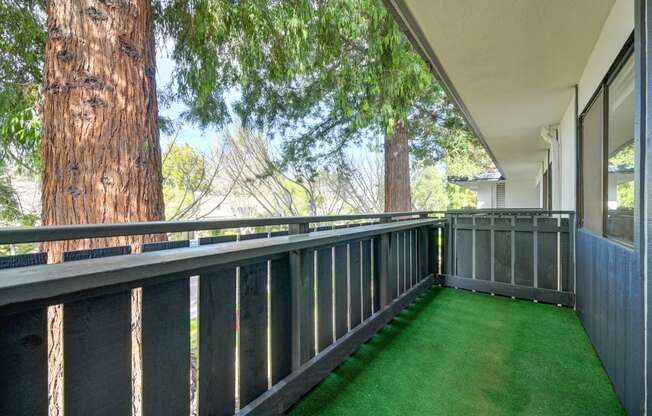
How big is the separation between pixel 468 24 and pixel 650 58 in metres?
1.19

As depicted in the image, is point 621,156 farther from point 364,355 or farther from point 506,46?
point 364,355

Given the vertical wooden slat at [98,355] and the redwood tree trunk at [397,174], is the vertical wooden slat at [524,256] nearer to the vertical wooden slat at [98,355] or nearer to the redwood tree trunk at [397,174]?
the redwood tree trunk at [397,174]

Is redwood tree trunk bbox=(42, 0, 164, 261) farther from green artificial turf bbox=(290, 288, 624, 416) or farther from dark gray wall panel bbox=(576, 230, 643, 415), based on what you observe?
dark gray wall panel bbox=(576, 230, 643, 415)

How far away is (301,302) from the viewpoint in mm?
1865

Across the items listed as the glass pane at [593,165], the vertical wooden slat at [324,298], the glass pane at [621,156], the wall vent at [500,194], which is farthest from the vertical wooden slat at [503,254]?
the wall vent at [500,194]

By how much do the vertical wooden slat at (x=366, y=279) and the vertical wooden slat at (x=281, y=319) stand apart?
1011mm

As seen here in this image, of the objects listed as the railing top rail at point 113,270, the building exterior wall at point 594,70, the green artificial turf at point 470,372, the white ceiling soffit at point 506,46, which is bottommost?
the green artificial turf at point 470,372

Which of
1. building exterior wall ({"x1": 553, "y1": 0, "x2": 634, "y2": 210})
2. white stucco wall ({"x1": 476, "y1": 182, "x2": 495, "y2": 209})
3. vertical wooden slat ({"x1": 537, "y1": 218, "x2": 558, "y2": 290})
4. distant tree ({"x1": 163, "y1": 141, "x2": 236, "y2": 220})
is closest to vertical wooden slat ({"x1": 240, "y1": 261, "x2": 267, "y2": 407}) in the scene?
building exterior wall ({"x1": 553, "y1": 0, "x2": 634, "y2": 210})

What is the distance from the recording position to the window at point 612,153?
6.19ft

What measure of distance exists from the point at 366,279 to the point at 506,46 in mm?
2100

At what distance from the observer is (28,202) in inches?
277

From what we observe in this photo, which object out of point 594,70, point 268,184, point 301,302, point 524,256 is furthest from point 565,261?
point 268,184

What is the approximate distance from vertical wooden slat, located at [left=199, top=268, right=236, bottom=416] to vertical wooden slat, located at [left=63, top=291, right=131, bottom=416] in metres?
0.31

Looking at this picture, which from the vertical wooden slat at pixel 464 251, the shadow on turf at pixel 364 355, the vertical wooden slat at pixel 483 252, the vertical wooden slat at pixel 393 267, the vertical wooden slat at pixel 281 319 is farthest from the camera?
the vertical wooden slat at pixel 464 251
